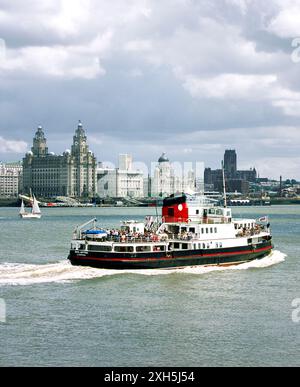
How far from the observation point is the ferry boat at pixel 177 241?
57.5 metres

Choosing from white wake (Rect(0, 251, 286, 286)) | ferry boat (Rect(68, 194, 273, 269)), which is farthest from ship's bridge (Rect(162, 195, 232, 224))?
white wake (Rect(0, 251, 286, 286))

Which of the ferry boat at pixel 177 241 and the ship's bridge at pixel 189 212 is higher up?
the ship's bridge at pixel 189 212

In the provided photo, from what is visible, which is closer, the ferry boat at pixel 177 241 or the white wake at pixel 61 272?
the white wake at pixel 61 272

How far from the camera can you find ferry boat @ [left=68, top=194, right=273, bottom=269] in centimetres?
5747

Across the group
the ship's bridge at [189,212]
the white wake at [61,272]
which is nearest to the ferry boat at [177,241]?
the ship's bridge at [189,212]

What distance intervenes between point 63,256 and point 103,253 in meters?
17.0

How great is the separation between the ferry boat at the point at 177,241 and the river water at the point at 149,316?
983 mm

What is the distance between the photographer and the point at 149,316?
43219 mm

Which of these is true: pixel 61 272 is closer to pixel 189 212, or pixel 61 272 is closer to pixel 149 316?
pixel 189 212

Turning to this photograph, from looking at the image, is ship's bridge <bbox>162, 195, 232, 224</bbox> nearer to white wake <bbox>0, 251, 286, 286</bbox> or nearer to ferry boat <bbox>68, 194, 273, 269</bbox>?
ferry boat <bbox>68, 194, 273, 269</bbox>

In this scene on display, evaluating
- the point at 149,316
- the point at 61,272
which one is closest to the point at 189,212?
the point at 61,272

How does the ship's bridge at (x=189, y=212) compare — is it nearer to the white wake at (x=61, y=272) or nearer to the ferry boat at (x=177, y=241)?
the ferry boat at (x=177, y=241)

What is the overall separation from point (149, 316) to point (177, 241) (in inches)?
688
